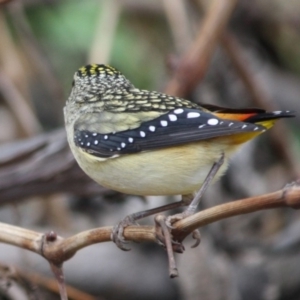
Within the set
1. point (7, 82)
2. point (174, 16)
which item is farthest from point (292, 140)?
point (7, 82)

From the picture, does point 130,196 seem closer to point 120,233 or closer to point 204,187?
point 120,233

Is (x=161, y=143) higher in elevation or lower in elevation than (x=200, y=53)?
higher

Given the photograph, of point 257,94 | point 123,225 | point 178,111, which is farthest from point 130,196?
point 257,94

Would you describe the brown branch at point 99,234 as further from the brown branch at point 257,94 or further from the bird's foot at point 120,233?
the brown branch at point 257,94

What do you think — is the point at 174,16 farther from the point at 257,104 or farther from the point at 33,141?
the point at 33,141

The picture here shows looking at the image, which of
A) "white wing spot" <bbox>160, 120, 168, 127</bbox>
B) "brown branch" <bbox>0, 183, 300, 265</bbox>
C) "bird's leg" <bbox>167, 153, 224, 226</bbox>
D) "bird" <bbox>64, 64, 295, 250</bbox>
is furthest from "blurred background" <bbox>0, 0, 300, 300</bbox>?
"white wing spot" <bbox>160, 120, 168, 127</bbox>

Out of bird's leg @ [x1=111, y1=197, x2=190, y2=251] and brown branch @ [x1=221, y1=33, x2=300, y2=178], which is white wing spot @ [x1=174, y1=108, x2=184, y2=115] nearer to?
bird's leg @ [x1=111, y1=197, x2=190, y2=251]
